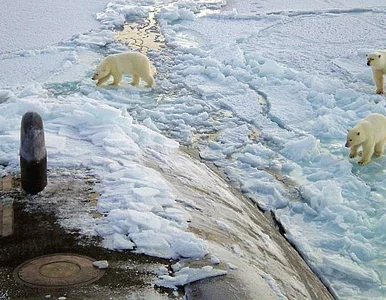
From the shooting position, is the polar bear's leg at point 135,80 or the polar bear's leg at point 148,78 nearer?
the polar bear's leg at point 148,78

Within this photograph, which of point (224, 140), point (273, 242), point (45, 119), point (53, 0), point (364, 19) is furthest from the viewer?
point (53, 0)

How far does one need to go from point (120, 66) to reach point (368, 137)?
3.76 metres

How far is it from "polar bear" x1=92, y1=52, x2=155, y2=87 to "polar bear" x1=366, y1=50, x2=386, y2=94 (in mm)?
3282

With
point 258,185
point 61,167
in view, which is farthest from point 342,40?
point 61,167

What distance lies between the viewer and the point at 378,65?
8984mm

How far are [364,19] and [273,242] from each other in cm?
1042

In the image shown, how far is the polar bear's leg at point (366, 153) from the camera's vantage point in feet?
23.1

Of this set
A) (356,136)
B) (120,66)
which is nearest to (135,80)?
(120,66)

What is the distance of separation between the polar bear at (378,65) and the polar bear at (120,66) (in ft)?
10.8

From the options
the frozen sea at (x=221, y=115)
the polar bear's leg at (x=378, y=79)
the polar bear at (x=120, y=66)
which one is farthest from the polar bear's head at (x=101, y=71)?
the polar bear's leg at (x=378, y=79)

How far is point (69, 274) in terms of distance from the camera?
12.2 ft

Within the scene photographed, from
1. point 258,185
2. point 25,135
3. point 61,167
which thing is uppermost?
point 25,135

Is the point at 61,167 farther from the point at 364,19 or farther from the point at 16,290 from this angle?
the point at 364,19

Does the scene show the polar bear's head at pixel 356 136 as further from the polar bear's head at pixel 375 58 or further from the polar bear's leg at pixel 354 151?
the polar bear's head at pixel 375 58
